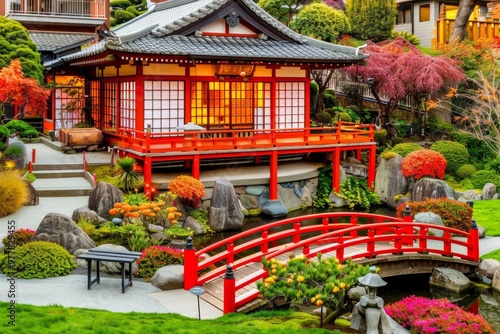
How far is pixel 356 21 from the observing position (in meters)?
40.4

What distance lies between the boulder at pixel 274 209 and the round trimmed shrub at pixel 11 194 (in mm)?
9155

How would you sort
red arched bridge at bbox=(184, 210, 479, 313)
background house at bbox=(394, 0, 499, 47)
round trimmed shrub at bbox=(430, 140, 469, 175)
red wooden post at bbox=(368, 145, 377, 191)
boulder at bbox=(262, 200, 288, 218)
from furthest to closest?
background house at bbox=(394, 0, 499, 47), round trimmed shrub at bbox=(430, 140, 469, 175), red wooden post at bbox=(368, 145, 377, 191), boulder at bbox=(262, 200, 288, 218), red arched bridge at bbox=(184, 210, 479, 313)

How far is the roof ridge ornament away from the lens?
2777 cm

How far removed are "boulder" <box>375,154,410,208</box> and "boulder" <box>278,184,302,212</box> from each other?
12.9 feet

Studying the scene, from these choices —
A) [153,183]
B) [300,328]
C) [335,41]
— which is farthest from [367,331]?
[335,41]

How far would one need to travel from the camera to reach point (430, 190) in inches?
992

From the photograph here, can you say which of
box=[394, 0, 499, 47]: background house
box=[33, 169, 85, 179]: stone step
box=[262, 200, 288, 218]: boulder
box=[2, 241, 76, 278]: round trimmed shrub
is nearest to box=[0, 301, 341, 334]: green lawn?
box=[2, 241, 76, 278]: round trimmed shrub

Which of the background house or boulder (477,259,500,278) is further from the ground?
the background house

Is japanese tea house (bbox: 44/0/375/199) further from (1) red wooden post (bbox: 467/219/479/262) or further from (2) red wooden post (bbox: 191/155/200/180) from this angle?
(1) red wooden post (bbox: 467/219/479/262)

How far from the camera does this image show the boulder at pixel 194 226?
71.6 feet

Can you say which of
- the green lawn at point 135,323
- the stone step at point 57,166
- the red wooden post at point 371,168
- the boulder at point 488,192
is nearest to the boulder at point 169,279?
the green lawn at point 135,323

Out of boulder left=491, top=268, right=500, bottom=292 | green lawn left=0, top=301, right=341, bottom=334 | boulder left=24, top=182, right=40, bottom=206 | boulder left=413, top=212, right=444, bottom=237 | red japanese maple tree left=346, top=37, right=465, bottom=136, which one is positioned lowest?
boulder left=491, top=268, right=500, bottom=292

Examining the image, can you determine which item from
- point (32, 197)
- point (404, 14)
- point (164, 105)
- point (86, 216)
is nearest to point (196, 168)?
point (164, 105)

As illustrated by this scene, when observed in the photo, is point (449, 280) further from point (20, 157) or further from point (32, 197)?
point (20, 157)
